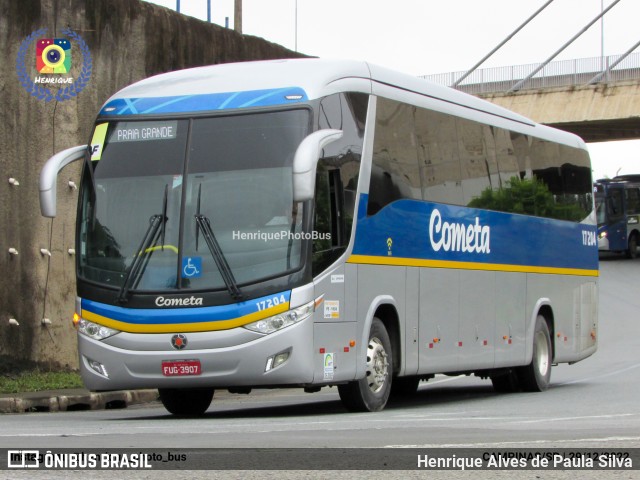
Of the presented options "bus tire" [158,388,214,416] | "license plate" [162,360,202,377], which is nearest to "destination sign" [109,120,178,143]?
"license plate" [162,360,202,377]

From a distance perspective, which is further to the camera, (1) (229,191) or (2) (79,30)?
(2) (79,30)

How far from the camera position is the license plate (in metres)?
12.5

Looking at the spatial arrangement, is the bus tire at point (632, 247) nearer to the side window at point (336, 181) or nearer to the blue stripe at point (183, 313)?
the side window at point (336, 181)

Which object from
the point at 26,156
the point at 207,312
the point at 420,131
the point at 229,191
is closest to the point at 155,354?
the point at 207,312

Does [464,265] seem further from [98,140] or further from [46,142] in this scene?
[46,142]

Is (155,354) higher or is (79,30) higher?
(79,30)

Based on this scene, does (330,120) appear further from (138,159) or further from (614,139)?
(614,139)

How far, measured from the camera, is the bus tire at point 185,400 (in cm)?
1459

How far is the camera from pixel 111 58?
21172mm

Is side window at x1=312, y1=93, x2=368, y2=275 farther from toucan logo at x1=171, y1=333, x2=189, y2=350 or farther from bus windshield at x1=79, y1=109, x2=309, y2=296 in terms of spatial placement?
toucan logo at x1=171, y1=333, x2=189, y2=350

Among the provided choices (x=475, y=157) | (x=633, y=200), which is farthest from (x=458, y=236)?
(x=633, y=200)

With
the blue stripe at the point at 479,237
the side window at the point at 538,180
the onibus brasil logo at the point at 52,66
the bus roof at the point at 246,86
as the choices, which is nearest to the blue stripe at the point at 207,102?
the bus roof at the point at 246,86

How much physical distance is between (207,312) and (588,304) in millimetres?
10978

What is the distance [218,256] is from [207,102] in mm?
1764
